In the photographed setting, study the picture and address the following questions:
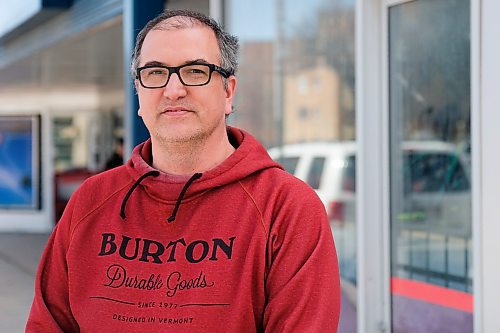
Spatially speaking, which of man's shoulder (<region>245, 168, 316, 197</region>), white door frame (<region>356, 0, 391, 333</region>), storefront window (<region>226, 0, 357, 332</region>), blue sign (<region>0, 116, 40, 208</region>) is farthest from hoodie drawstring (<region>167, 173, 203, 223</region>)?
blue sign (<region>0, 116, 40, 208</region>)

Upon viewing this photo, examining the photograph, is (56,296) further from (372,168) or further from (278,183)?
(372,168)

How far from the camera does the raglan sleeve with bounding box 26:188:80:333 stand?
5.65 ft

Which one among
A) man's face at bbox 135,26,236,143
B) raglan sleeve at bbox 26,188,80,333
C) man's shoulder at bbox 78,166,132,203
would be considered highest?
man's face at bbox 135,26,236,143

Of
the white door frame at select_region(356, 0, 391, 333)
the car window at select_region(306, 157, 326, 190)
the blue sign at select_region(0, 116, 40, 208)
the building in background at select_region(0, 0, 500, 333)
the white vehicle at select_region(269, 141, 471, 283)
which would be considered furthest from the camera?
the blue sign at select_region(0, 116, 40, 208)

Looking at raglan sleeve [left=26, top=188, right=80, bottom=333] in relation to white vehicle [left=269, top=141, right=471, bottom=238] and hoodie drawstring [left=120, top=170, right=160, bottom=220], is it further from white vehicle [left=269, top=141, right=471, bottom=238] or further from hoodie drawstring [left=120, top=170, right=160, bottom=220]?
white vehicle [left=269, top=141, right=471, bottom=238]

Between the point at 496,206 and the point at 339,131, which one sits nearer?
the point at 496,206

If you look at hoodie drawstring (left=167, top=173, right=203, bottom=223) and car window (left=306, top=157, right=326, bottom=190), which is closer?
hoodie drawstring (left=167, top=173, right=203, bottom=223)

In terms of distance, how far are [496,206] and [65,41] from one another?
23.1 ft

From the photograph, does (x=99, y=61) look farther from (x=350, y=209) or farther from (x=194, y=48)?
(x=194, y=48)

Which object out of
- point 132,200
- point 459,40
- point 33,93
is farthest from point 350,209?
point 33,93

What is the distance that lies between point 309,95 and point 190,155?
4441mm

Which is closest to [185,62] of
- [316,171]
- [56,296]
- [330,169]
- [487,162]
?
[56,296]

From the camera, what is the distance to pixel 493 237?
3695 mm

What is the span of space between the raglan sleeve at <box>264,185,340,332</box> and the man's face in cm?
22
